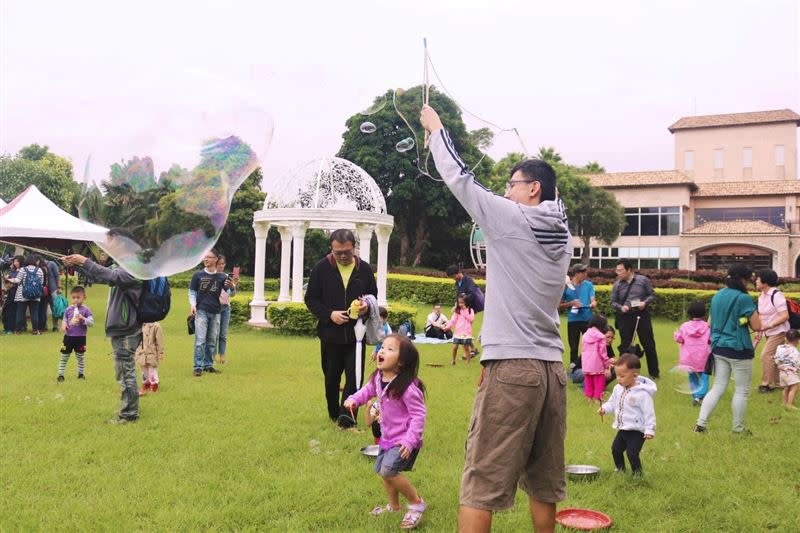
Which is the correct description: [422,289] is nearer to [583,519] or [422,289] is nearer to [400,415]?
[400,415]

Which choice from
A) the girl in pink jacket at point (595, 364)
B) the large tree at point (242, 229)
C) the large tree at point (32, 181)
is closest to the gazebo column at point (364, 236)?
the girl in pink jacket at point (595, 364)

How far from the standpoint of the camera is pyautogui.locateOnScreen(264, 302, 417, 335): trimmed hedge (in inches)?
595

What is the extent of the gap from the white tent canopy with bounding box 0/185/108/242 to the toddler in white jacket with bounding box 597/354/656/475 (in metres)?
10.6

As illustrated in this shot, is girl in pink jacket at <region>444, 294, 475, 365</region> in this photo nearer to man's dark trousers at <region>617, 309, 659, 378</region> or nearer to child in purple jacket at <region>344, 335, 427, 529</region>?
man's dark trousers at <region>617, 309, 659, 378</region>

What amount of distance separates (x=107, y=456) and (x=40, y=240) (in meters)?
11.0

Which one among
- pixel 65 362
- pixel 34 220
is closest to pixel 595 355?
pixel 65 362

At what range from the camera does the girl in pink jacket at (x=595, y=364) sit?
834cm

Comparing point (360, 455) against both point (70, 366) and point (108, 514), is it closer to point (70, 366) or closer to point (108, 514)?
point (108, 514)

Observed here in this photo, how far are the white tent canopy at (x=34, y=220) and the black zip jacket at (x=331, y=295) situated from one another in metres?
7.80

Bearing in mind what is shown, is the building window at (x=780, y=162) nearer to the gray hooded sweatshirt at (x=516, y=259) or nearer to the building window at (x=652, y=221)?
the building window at (x=652, y=221)

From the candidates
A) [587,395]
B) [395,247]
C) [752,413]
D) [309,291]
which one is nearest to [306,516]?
[309,291]

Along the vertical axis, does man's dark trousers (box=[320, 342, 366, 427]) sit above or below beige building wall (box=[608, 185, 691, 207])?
below

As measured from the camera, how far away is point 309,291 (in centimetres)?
650

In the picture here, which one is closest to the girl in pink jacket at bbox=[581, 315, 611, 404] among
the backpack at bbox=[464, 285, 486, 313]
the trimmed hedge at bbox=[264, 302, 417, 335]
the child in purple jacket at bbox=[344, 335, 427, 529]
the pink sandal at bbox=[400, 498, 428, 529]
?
the backpack at bbox=[464, 285, 486, 313]
